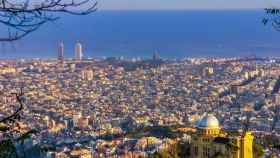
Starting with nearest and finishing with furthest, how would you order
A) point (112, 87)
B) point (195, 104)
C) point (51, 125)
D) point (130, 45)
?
point (51, 125) < point (195, 104) < point (112, 87) < point (130, 45)

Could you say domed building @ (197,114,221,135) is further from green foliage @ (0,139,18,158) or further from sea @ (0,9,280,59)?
sea @ (0,9,280,59)

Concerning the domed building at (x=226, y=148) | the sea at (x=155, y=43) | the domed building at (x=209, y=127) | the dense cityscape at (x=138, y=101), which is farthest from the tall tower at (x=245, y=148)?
the sea at (x=155, y=43)

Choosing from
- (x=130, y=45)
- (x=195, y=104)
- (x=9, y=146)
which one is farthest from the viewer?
(x=130, y=45)

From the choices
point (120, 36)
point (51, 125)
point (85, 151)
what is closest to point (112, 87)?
point (51, 125)

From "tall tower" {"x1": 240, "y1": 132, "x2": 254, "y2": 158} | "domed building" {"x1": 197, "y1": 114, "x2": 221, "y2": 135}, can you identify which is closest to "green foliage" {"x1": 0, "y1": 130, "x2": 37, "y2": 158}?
"tall tower" {"x1": 240, "y1": 132, "x2": 254, "y2": 158}

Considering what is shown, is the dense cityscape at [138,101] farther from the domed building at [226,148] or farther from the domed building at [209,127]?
the domed building at [226,148]

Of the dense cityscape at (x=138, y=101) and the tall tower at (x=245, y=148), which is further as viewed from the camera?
the dense cityscape at (x=138, y=101)

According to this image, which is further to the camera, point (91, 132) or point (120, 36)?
point (120, 36)

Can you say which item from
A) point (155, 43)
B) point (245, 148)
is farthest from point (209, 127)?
point (155, 43)

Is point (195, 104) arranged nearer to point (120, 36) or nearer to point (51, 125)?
point (51, 125)

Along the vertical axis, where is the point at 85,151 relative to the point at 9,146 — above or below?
below
